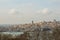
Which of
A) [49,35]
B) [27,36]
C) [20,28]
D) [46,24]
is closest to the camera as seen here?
[49,35]

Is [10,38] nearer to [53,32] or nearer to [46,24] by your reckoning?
[53,32]

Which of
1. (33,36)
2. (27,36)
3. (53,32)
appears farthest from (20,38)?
(53,32)

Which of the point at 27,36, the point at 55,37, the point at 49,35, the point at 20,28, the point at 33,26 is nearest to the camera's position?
the point at 55,37

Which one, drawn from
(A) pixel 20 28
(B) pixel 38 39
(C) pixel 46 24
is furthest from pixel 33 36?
(A) pixel 20 28

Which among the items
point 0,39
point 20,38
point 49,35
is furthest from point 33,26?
point 0,39

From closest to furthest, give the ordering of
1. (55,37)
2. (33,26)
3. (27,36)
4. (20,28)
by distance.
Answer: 1. (55,37)
2. (27,36)
3. (33,26)
4. (20,28)

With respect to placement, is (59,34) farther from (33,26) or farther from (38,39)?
(33,26)

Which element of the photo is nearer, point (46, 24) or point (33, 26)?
point (33, 26)

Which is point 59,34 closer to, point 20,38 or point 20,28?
point 20,38

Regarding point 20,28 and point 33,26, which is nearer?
point 33,26
